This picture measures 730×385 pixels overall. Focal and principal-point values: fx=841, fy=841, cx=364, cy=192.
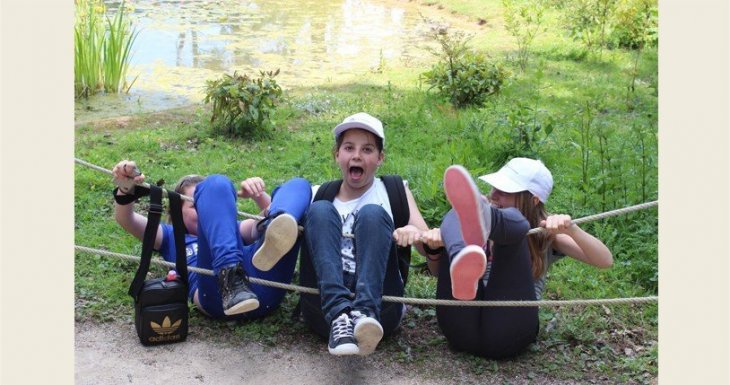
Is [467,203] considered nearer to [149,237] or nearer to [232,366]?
[232,366]

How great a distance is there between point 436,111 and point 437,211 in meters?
2.85

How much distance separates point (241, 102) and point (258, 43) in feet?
17.9

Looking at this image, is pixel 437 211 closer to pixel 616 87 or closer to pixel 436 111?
pixel 436 111

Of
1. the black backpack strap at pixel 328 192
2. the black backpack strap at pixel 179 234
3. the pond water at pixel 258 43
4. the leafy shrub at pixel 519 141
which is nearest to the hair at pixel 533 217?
the black backpack strap at pixel 328 192

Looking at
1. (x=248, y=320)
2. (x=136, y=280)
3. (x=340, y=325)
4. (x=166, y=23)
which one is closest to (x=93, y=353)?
(x=136, y=280)

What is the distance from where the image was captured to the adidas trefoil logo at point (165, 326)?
362 cm

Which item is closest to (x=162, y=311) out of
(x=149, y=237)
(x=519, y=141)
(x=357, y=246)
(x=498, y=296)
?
(x=149, y=237)

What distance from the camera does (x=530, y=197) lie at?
11.4 feet

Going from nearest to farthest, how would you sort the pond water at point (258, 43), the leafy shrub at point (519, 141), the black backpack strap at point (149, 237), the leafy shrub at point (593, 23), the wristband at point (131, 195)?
the black backpack strap at point (149, 237) < the wristband at point (131, 195) < the leafy shrub at point (519, 141) < the pond water at point (258, 43) < the leafy shrub at point (593, 23)

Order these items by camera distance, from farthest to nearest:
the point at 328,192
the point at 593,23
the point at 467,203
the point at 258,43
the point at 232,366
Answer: the point at 258,43 < the point at 593,23 < the point at 328,192 < the point at 232,366 < the point at 467,203

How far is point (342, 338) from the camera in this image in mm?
3129

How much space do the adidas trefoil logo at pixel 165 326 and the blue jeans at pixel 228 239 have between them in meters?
0.20

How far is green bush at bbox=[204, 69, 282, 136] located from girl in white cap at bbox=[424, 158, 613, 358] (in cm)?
359

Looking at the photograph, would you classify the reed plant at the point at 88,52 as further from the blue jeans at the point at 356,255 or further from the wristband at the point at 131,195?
the blue jeans at the point at 356,255
